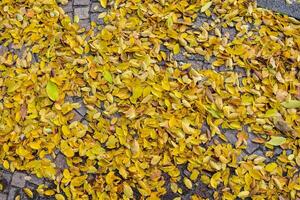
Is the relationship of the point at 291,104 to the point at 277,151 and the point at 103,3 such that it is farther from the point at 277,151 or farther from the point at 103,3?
the point at 103,3

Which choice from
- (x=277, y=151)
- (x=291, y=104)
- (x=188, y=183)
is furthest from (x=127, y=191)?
(x=291, y=104)

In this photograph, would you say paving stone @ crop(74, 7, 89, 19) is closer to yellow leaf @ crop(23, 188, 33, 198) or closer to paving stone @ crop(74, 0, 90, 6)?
paving stone @ crop(74, 0, 90, 6)

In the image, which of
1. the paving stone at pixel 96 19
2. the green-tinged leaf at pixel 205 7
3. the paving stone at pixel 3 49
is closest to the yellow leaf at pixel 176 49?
the green-tinged leaf at pixel 205 7

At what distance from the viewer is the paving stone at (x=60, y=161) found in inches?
112

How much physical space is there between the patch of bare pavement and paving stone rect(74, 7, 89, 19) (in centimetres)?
117

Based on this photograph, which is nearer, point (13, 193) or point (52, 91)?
point (13, 193)

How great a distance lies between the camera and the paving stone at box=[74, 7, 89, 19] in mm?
3346

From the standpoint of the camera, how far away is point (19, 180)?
283 cm

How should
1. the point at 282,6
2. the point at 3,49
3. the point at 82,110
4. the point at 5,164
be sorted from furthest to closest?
the point at 282,6 < the point at 3,49 < the point at 82,110 < the point at 5,164

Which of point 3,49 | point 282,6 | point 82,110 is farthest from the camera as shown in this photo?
point 282,6

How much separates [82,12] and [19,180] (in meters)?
1.21

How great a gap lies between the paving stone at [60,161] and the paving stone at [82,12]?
1.00m

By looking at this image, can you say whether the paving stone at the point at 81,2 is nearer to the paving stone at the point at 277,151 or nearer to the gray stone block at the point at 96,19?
the gray stone block at the point at 96,19

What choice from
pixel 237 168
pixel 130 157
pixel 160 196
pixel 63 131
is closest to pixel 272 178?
pixel 237 168
